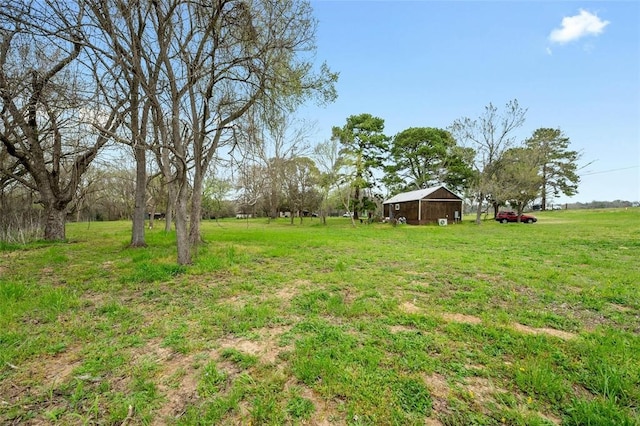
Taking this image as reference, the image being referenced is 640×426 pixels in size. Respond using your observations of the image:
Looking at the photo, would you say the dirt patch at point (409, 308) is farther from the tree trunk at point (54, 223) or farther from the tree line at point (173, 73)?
the tree trunk at point (54, 223)

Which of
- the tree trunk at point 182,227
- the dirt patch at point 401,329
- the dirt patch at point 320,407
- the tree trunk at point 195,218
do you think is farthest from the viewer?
the tree trunk at point 195,218

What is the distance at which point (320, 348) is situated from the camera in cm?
265

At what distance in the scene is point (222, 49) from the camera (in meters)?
6.29

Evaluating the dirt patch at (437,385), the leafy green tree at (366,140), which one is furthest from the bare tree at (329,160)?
the dirt patch at (437,385)

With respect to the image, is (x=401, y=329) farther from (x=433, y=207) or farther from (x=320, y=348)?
(x=433, y=207)

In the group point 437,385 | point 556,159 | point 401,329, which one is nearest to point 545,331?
point 401,329

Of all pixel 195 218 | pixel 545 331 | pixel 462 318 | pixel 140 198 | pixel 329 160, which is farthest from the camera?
pixel 329 160

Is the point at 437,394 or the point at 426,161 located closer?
the point at 437,394

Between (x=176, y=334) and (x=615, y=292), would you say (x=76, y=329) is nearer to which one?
(x=176, y=334)

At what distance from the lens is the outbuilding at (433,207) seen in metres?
23.1

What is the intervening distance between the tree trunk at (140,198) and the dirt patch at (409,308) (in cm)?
867

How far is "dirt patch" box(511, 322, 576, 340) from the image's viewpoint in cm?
292

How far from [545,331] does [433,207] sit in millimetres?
21455

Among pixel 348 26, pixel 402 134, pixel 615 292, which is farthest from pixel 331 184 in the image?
pixel 615 292
